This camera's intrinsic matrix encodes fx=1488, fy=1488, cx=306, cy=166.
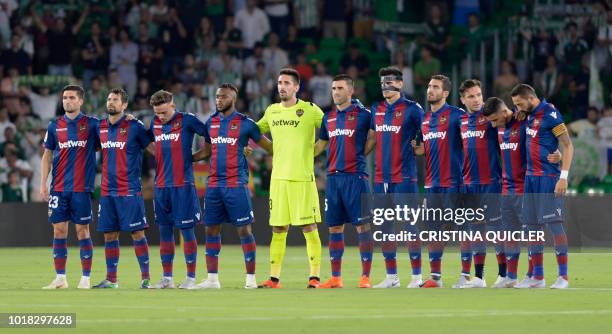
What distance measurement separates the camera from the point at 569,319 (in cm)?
1195

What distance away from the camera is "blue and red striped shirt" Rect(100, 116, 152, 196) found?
54.6 feet

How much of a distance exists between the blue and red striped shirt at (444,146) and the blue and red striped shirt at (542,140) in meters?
0.86

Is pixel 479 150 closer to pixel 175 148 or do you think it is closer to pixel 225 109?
pixel 225 109

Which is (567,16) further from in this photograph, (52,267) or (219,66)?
(52,267)

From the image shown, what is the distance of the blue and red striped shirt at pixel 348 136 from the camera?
1644 centimetres

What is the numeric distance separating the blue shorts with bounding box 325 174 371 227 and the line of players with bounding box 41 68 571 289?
1cm

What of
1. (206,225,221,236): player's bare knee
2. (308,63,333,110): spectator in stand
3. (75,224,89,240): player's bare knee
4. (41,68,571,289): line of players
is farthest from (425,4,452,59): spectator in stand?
(75,224,89,240): player's bare knee

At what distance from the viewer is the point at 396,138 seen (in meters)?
16.4

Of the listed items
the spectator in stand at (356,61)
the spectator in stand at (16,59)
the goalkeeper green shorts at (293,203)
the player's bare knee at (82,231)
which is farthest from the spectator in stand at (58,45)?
the goalkeeper green shorts at (293,203)

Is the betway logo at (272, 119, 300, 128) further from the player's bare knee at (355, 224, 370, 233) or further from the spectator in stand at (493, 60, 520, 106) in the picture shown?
the spectator in stand at (493, 60, 520, 106)

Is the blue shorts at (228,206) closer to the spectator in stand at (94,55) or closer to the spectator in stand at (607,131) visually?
the spectator in stand at (607,131)

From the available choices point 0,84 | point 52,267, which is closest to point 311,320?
point 52,267

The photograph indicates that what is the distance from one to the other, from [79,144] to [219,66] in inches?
544

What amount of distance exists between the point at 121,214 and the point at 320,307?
13.4 feet
